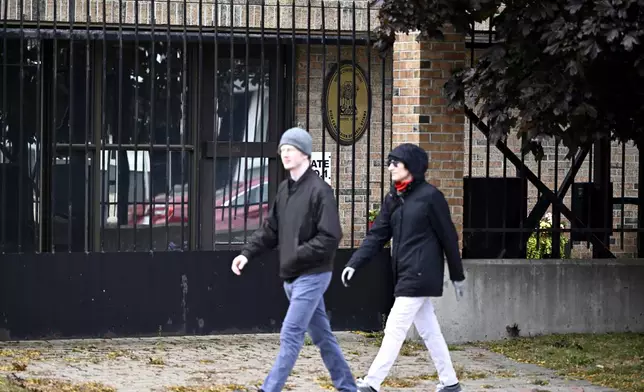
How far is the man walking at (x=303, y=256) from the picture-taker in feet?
24.8

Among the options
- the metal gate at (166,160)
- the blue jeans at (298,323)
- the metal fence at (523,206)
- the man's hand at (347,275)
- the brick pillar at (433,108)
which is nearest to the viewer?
the blue jeans at (298,323)

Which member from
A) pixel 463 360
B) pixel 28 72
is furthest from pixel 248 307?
pixel 28 72

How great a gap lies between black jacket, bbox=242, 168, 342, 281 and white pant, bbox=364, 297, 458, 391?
710 mm

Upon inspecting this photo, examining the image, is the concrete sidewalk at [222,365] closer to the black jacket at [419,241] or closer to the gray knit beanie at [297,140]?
the black jacket at [419,241]

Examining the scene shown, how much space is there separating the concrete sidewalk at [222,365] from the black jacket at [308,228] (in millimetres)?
1375

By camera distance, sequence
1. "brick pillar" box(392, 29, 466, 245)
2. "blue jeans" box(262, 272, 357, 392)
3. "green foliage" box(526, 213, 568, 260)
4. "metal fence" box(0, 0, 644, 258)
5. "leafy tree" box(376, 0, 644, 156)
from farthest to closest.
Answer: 1. "green foliage" box(526, 213, 568, 260)
2. "metal fence" box(0, 0, 644, 258)
3. "brick pillar" box(392, 29, 466, 245)
4. "leafy tree" box(376, 0, 644, 156)
5. "blue jeans" box(262, 272, 357, 392)

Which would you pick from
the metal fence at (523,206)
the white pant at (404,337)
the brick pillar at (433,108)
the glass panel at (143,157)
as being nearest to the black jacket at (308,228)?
the white pant at (404,337)

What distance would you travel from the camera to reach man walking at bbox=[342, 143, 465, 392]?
8133 mm

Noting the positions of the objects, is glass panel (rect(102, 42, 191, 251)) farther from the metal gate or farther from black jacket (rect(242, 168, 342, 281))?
black jacket (rect(242, 168, 342, 281))

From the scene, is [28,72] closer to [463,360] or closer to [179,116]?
[179,116]

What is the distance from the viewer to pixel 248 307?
35.7ft

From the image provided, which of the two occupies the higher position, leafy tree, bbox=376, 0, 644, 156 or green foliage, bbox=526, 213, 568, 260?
leafy tree, bbox=376, 0, 644, 156

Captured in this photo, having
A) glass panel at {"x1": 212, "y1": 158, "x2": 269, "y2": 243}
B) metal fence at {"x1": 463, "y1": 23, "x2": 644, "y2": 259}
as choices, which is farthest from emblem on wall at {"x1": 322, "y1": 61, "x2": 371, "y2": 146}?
metal fence at {"x1": 463, "y1": 23, "x2": 644, "y2": 259}

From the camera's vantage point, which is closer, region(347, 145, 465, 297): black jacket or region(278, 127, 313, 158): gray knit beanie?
region(278, 127, 313, 158): gray knit beanie
